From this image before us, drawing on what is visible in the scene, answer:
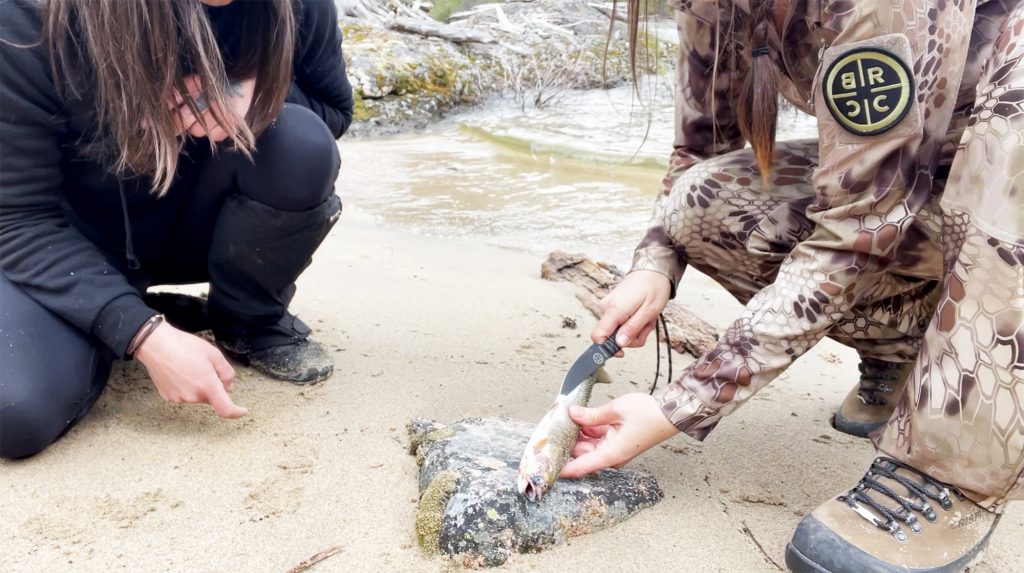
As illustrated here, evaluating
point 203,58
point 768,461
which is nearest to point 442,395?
point 768,461

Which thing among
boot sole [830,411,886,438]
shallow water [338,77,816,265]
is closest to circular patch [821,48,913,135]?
boot sole [830,411,886,438]

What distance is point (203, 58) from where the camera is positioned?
1672 millimetres

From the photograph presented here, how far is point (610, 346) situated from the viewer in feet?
6.14

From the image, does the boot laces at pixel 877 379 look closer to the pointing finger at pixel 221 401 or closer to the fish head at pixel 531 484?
the fish head at pixel 531 484

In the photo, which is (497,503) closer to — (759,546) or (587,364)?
(587,364)

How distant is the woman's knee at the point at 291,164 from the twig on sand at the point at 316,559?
35.4 inches

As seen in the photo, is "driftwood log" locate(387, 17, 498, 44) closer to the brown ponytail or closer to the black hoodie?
the black hoodie

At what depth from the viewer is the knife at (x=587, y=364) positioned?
1798 mm

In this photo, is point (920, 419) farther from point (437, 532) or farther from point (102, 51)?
point (102, 51)

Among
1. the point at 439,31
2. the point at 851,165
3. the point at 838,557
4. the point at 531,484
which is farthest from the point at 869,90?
the point at 439,31

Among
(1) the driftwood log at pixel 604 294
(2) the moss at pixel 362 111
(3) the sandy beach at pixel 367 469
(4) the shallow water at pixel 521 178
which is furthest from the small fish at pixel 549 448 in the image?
(2) the moss at pixel 362 111

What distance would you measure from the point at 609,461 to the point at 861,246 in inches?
23.7

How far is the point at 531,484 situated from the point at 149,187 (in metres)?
1.20

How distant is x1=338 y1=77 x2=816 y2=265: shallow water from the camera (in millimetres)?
4715
